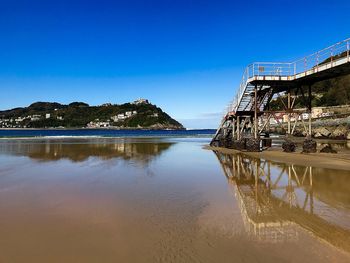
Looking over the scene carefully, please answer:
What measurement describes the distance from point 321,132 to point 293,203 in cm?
4920

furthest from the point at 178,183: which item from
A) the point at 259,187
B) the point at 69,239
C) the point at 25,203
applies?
the point at 69,239

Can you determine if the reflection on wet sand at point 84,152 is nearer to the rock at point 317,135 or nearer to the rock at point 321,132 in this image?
the rock at point 321,132

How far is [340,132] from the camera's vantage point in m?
49.0

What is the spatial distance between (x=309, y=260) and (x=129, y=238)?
3.49 metres

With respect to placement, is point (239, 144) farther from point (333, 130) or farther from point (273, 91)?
point (333, 130)

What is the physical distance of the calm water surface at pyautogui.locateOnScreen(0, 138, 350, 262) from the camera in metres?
5.72

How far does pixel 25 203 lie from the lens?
9578mm

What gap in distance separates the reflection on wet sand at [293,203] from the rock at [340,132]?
120ft

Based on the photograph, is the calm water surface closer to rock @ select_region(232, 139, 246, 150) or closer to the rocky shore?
rock @ select_region(232, 139, 246, 150)

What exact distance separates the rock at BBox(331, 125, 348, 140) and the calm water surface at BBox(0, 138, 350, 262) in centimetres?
3825

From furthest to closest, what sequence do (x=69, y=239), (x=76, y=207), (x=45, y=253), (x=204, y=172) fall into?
(x=204, y=172) < (x=76, y=207) < (x=69, y=239) < (x=45, y=253)

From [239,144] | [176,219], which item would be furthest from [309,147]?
[176,219]

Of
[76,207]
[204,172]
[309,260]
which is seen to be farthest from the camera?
[204,172]

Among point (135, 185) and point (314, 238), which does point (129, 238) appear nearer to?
point (314, 238)
